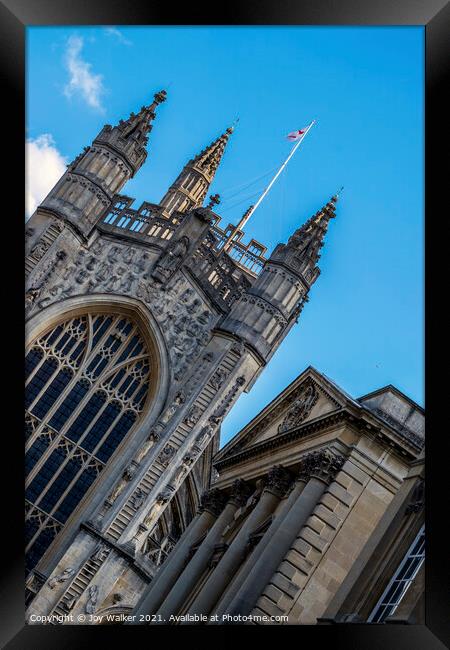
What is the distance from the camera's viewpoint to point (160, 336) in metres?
29.6

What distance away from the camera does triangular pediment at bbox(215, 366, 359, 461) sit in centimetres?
2027

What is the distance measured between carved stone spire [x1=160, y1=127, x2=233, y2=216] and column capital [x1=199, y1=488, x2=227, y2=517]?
16595 mm

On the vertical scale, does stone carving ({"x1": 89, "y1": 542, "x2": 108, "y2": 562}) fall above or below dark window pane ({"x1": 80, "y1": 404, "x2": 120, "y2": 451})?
below

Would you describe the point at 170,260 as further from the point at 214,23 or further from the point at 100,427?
the point at 214,23

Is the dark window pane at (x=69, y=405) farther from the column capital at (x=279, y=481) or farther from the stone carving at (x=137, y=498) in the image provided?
the column capital at (x=279, y=481)

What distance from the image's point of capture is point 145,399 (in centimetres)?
2933

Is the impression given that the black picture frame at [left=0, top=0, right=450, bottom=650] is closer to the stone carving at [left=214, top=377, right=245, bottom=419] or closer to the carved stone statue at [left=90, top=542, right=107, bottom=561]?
the carved stone statue at [left=90, top=542, right=107, bottom=561]

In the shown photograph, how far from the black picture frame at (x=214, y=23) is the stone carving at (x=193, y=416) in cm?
1546

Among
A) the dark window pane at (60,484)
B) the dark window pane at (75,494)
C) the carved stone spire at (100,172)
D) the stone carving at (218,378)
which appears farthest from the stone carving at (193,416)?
the carved stone spire at (100,172)

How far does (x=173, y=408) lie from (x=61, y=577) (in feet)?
19.4

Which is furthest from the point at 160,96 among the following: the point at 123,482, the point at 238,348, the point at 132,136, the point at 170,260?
the point at 123,482

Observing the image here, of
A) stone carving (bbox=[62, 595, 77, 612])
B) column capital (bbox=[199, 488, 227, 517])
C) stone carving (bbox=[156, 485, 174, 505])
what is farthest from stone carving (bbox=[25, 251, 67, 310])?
stone carving (bbox=[62, 595, 77, 612])

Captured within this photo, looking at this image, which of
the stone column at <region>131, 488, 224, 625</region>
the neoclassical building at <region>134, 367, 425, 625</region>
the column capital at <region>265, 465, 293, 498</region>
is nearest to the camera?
the neoclassical building at <region>134, 367, 425, 625</region>

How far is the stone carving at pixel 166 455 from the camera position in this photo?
27.5 metres
